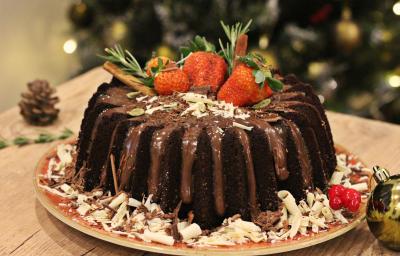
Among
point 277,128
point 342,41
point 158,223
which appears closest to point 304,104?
point 277,128

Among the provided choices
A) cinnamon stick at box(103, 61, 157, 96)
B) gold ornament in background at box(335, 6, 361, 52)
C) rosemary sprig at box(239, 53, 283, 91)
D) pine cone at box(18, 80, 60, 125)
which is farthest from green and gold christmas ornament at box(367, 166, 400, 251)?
gold ornament in background at box(335, 6, 361, 52)

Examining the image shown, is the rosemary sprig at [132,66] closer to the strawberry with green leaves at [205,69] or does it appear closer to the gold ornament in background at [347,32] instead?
the strawberry with green leaves at [205,69]

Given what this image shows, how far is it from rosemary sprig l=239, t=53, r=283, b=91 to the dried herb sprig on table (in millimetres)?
811

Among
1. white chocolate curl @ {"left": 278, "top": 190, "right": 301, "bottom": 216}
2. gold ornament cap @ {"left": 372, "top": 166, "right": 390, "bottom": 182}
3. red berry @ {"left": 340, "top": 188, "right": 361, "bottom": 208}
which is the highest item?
gold ornament cap @ {"left": 372, "top": 166, "right": 390, "bottom": 182}

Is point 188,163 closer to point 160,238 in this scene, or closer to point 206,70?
point 160,238

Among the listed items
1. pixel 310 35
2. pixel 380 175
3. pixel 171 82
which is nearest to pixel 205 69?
pixel 171 82

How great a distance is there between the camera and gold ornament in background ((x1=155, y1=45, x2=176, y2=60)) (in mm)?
3150

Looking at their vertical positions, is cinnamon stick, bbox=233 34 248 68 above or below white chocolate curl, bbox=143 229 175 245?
above

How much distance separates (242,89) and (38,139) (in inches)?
34.3

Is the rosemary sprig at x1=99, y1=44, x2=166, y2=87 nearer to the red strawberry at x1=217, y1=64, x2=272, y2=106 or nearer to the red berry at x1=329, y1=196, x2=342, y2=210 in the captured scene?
the red strawberry at x1=217, y1=64, x2=272, y2=106

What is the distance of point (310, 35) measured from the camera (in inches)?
119

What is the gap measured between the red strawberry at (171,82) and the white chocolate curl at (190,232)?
0.44 metres

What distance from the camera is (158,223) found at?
1.56m

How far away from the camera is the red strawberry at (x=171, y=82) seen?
5.91 feet
